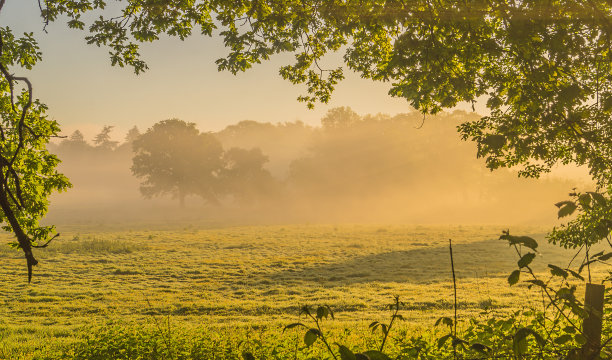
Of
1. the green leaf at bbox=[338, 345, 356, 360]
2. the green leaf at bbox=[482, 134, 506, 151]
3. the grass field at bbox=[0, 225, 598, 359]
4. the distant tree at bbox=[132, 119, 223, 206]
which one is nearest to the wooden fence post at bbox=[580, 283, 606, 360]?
the green leaf at bbox=[338, 345, 356, 360]

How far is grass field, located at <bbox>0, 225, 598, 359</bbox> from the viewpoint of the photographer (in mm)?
13734

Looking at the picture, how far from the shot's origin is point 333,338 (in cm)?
974

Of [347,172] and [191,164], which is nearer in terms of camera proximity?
[191,164]

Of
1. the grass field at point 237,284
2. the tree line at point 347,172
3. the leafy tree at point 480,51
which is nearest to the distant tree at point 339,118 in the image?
the tree line at point 347,172

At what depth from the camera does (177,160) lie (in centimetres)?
7338

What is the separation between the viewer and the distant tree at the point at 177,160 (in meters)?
72.9

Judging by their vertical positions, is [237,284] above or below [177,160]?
below

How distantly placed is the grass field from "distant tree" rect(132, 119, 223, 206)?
40.1 metres

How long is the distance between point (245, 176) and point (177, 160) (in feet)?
43.9

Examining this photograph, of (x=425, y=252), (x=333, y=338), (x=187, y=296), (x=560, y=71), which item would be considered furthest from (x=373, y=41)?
(x=425, y=252)

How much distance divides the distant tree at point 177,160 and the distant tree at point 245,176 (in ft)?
7.04

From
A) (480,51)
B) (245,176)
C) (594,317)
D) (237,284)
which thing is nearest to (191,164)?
(245,176)

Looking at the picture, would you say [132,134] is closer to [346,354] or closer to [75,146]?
[75,146]

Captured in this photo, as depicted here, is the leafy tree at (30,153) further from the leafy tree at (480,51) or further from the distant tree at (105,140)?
the distant tree at (105,140)
